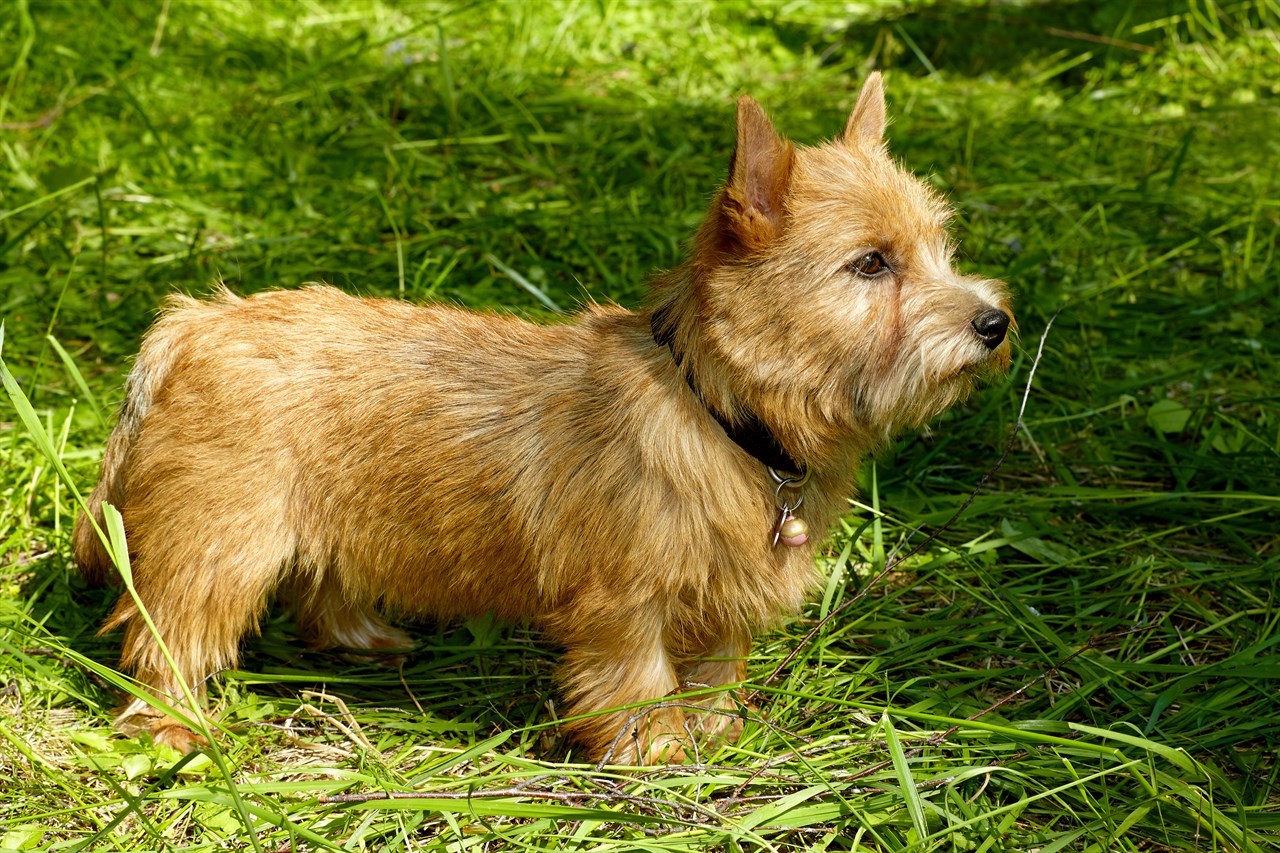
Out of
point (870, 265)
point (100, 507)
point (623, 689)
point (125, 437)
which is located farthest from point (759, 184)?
point (100, 507)

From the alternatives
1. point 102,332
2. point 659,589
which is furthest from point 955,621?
point 102,332

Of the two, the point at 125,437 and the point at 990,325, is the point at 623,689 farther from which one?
the point at 125,437

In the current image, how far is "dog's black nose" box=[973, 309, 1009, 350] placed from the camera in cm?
295

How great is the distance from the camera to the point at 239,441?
330cm

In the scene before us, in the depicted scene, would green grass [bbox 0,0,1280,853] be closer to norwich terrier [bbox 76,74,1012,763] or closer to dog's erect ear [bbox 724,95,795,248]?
norwich terrier [bbox 76,74,1012,763]

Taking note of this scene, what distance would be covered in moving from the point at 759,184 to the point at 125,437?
80.1 inches

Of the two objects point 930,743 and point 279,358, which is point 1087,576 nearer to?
point 930,743

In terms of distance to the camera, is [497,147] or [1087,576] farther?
[497,147]

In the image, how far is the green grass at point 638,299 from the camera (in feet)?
10.0

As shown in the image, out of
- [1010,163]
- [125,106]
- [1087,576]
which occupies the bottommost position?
[1087,576]

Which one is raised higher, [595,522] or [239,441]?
[239,441]

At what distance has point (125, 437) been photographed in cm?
359

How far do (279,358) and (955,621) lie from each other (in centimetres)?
221

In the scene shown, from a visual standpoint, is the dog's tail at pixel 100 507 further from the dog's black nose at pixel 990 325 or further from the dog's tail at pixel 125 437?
the dog's black nose at pixel 990 325
